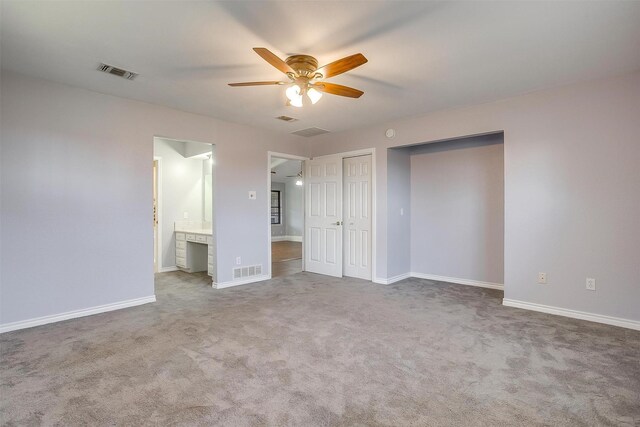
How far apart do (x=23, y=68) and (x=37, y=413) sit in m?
2.98

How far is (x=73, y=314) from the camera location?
346 cm

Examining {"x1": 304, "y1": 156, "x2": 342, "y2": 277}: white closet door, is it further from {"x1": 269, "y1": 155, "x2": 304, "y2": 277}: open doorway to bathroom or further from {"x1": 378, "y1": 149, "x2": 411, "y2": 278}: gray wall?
{"x1": 269, "y1": 155, "x2": 304, "y2": 277}: open doorway to bathroom

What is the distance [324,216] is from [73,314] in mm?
3703

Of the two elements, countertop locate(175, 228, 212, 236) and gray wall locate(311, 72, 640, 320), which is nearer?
gray wall locate(311, 72, 640, 320)

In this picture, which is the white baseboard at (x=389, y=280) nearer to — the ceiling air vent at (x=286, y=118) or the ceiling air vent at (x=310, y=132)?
the ceiling air vent at (x=310, y=132)

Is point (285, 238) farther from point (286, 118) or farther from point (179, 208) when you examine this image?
point (286, 118)

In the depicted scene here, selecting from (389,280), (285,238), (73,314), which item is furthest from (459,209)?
(285,238)

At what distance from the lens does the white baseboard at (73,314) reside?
10.2 ft

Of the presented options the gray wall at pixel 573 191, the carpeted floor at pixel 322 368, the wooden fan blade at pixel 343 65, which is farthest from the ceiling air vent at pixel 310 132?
the carpeted floor at pixel 322 368

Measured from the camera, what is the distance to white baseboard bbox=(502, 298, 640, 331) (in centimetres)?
315

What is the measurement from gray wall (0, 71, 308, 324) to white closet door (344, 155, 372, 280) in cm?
242

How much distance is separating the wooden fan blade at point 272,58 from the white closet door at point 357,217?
9.29 feet

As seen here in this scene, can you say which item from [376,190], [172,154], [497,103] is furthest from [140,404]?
[172,154]

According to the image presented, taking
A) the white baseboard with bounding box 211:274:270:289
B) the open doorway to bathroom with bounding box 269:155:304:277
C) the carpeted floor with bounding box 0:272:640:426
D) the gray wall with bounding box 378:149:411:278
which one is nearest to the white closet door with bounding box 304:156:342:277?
the gray wall with bounding box 378:149:411:278
